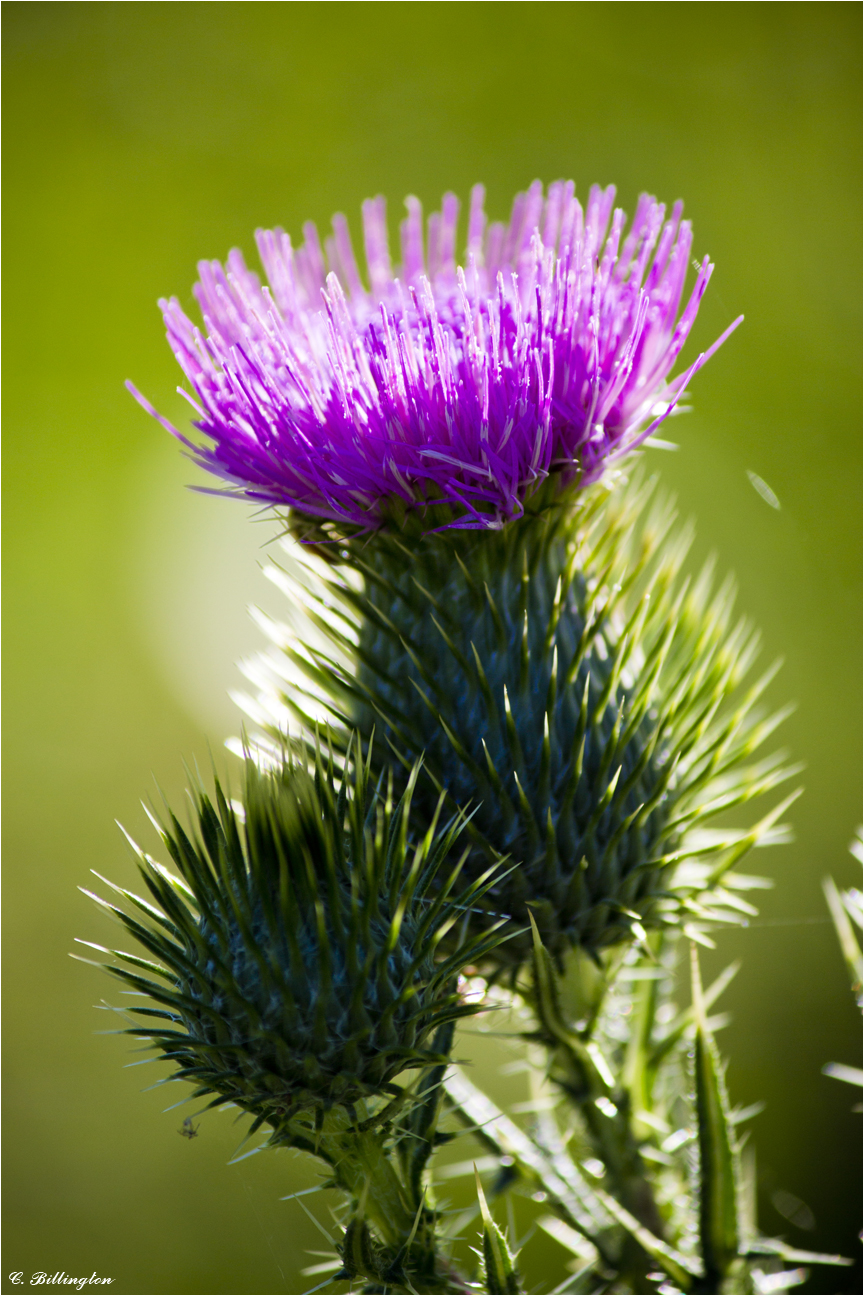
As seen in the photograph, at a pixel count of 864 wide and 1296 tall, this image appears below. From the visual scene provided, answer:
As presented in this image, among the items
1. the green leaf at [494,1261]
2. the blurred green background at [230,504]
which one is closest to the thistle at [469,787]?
the green leaf at [494,1261]

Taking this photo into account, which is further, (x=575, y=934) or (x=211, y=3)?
(x=211, y=3)

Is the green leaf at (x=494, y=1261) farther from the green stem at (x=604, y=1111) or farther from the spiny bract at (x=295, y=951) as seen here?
the green stem at (x=604, y=1111)

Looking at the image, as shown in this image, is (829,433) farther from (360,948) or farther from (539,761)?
(360,948)

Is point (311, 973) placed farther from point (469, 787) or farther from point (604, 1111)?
point (604, 1111)

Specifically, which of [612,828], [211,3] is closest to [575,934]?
[612,828]

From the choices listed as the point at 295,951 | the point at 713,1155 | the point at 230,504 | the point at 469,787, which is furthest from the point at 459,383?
the point at 230,504
